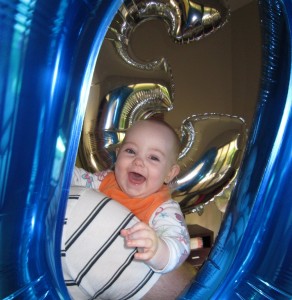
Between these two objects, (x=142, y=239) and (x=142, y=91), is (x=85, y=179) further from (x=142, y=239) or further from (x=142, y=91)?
(x=142, y=239)

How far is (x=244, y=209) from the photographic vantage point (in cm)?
43

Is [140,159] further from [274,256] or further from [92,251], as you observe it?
[274,256]

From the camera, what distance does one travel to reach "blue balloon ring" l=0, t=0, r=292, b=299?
32cm

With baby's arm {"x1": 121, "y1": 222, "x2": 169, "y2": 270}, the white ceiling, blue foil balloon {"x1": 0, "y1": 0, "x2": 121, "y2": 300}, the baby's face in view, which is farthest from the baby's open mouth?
the white ceiling

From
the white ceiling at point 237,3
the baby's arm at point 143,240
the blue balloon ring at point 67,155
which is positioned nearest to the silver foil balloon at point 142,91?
the blue balloon ring at point 67,155

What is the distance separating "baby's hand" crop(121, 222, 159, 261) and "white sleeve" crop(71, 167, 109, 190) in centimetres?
36

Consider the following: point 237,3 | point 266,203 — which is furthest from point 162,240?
point 237,3

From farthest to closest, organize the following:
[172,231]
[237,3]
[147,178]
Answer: [237,3] < [147,178] < [172,231]

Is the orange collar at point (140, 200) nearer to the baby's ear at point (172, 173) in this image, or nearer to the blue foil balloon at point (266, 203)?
the baby's ear at point (172, 173)

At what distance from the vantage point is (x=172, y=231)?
67 cm

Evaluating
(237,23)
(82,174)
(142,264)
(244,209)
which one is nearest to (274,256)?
(244,209)

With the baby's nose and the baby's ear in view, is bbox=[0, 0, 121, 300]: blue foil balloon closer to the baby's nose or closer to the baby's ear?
the baby's nose

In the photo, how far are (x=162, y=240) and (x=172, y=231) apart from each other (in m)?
0.10

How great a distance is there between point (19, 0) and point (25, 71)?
50 millimetres
